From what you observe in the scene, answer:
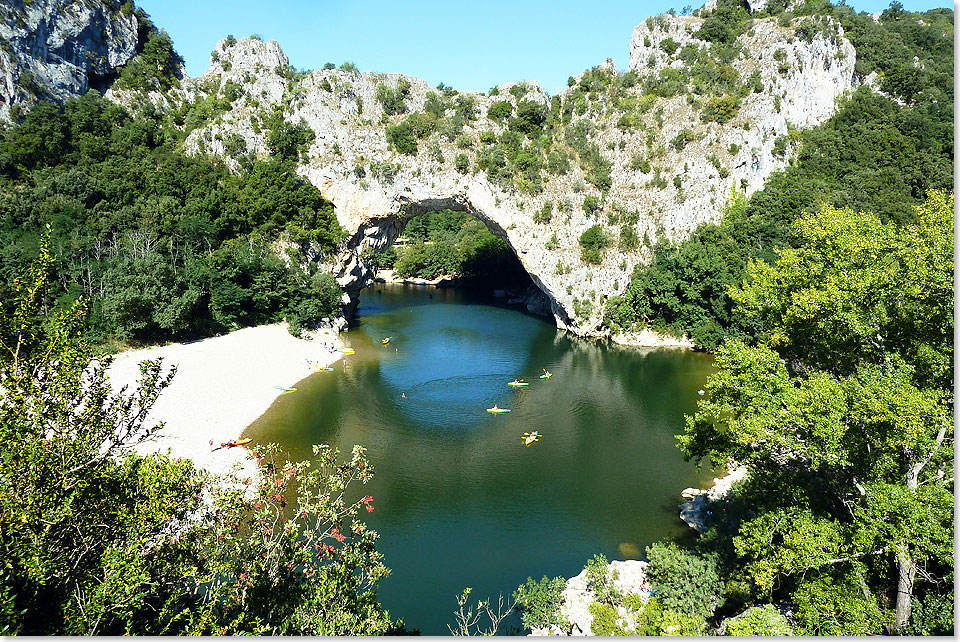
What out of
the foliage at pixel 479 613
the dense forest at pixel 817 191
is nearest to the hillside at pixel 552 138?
the dense forest at pixel 817 191

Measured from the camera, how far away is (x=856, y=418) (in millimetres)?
10094

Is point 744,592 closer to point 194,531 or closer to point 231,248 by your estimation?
point 194,531

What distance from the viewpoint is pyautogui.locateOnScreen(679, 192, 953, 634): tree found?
9.60m

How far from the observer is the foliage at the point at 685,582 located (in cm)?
1232

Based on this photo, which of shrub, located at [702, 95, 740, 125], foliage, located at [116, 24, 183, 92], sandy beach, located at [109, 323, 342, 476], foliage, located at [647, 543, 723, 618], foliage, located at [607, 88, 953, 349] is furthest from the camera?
foliage, located at [116, 24, 183, 92]

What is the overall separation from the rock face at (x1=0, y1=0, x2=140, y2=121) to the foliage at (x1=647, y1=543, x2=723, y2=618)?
52671 mm

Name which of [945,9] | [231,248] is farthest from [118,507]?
[945,9]

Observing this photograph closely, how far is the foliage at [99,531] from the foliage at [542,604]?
18.3 ft

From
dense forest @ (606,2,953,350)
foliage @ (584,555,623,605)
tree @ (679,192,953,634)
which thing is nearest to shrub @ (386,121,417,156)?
dense forest @ (606,2,953,350)

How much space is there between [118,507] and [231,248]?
1461 inches

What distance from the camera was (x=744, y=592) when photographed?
39.3ft

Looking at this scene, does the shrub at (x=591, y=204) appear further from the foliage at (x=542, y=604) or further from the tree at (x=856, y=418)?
the foliage at (x=542, y=604)

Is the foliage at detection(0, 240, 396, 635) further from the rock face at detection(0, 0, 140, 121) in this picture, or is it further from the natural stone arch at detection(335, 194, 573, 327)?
the rock face at detection(0, 0, 140, 121)

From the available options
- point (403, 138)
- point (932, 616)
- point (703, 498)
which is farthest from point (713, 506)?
point (403, 138)
